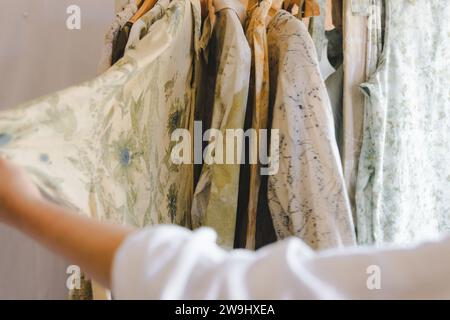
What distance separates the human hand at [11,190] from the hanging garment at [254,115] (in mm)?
309

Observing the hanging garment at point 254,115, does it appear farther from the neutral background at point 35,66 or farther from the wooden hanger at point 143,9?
the neutral background at point 35,66

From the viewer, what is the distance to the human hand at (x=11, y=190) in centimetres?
31

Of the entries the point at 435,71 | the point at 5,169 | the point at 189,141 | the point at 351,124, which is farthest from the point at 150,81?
the point at 435,71

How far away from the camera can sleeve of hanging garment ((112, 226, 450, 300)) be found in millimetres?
249

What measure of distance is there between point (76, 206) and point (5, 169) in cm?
7

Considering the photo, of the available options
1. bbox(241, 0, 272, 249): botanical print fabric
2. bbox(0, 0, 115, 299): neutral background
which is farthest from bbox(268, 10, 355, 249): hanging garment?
bbox(0, 0, 115, 299): neutral background

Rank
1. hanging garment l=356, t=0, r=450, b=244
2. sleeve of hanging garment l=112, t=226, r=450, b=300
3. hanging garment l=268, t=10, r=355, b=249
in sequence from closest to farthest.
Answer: sleeve of hanging garment l=112, t=226, r=450, b=300, hanging garment l=268, t=10, r=355, b=249, hanging garment l=356, t=0, r=450, b=244

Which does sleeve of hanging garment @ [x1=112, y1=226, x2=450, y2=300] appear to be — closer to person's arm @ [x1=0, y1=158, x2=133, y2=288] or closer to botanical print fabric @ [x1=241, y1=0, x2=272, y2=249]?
person's arm @ [x1=0, y1=158, x2=133, y2=288]

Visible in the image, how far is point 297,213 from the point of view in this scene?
1.81ft

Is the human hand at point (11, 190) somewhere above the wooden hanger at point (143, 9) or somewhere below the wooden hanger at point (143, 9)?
below

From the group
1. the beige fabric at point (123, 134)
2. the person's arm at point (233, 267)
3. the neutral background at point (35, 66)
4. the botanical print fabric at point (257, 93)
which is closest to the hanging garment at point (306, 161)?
the botanical print fabric at point (257, 93)

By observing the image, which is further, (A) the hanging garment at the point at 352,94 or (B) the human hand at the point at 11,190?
(A) the hanging garment at the point at 352,94

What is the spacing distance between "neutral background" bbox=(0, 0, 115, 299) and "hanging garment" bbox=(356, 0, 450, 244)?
52 cm
